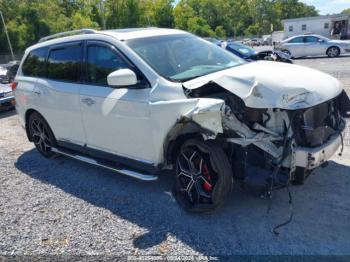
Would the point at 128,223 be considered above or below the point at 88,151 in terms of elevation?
below

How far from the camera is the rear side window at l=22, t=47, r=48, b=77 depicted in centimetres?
554

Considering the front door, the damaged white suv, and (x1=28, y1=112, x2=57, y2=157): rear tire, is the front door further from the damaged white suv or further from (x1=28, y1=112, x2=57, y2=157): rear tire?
(x1=28, y1=112, x2=57, y2=157): rear tire

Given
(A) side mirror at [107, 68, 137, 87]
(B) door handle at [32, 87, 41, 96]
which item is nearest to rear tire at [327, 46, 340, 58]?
(B) door handle at [32, 87, 41, 96]

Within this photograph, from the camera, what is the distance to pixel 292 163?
3.30m

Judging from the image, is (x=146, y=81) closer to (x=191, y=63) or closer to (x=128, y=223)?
(x=191, y=63)

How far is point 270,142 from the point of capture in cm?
338

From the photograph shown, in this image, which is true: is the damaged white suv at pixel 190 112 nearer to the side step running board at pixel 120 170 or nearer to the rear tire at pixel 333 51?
the side step running board at pixel 120 170

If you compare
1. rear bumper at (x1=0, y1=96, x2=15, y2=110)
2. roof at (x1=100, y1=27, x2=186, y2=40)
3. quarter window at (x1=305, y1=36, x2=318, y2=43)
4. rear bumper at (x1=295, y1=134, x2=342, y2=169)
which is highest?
roof at (x1=100, y1=27, x2=186, y2=40)

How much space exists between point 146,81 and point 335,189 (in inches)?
97.6

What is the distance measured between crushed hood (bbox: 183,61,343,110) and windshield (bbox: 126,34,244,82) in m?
0.35

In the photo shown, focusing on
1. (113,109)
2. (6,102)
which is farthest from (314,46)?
(113,109)

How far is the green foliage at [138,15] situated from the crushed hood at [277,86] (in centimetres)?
4042

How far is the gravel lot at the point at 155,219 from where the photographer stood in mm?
3342

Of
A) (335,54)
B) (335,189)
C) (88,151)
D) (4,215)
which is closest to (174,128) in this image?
(88,151)
